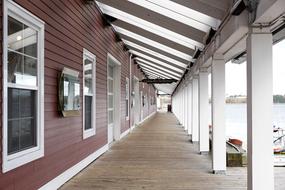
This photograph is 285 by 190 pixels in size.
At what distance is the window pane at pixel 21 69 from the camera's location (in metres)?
3.43

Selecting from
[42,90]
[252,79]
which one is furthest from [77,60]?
[252,79]

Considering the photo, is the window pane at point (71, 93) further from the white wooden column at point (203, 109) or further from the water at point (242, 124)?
the water at point (242, 124)

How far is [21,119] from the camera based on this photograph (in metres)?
3.69

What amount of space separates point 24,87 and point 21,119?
37 centimetres

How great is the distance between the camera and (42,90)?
4.20 metres

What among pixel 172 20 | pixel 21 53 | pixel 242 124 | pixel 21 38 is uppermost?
pixel 172 20

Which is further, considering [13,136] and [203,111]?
[203,111]

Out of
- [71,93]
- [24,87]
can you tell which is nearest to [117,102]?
[71,93]

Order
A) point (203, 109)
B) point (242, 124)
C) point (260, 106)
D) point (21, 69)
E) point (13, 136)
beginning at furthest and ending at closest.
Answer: point (242, 124)
point (203, 109)
point (260, 106)
point (21, 69)
point (13, 136)

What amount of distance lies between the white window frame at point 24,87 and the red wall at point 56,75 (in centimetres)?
8

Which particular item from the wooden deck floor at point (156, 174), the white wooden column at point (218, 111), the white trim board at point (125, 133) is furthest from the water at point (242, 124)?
the white trim board at point (125, 133)

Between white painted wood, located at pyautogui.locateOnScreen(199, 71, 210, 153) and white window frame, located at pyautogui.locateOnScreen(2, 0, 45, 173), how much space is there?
465 cm

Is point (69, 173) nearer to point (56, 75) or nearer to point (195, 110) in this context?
point (56, 75)

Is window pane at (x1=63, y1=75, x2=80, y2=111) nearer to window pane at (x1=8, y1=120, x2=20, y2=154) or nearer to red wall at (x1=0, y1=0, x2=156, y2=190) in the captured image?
red wall at (x1=0, y1=0, x2=156, y2=190)
